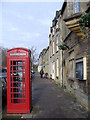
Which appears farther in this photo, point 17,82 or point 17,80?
point 17,80

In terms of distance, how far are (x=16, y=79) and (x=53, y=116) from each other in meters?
2.41

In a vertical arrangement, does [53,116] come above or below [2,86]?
below

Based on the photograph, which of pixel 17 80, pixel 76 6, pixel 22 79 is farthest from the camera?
pixel 76 6

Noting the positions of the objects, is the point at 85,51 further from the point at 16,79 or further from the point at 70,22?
the point at 16,79

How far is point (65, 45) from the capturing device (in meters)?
11.1

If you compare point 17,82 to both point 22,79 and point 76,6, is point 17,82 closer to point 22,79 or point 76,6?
point 22,79

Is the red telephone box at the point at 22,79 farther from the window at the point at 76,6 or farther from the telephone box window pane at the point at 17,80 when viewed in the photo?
the window at the point at 76,6

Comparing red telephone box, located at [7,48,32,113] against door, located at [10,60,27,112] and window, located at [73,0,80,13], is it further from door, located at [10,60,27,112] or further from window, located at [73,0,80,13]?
window, located at [73,0,80,13]

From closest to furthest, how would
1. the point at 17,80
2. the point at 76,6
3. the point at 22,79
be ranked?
the point at 22,79 < the point at 17,80 < the point at 76,6

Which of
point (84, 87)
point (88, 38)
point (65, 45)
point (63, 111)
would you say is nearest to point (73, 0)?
point (88, 38)

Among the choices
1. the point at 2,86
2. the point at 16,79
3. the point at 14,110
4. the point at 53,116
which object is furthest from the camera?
the point at 2,86

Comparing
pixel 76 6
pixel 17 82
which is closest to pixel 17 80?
pixel 17 82

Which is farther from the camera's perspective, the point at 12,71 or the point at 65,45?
the point at 65,45

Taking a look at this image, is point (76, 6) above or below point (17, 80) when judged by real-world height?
above
